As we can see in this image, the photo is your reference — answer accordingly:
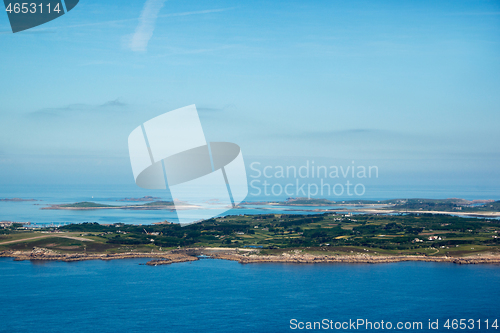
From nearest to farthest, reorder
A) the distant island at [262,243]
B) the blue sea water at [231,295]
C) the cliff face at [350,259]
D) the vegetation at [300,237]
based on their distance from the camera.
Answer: the blue sea water at [231,295]
the cliff face at [350,259]
the distant island at [262,243]
the vegetation at [300,237]

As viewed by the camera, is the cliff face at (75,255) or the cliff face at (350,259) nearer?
the cliff face at (350,259)

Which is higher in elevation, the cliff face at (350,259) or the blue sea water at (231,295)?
the blue sea water at (231,295)

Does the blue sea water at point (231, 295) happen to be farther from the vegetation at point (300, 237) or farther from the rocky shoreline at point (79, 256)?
the vegetation at point (300, 237)

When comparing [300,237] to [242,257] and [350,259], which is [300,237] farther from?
[242,257]

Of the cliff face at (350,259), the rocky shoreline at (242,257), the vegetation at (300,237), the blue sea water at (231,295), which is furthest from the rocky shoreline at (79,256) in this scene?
the cliff face at (350,259)

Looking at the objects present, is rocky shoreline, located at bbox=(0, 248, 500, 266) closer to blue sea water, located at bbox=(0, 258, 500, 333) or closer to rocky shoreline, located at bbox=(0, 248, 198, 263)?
rocky shoreline, located at bbox=(0, 248, 198, 263)

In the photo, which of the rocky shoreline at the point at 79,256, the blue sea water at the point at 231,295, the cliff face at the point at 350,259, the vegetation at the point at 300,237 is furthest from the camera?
the vegetation at the point at 300,237

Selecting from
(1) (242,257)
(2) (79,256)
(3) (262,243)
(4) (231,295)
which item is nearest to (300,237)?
(3) (262,243)
